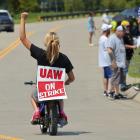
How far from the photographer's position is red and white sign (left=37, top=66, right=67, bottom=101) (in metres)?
11.8

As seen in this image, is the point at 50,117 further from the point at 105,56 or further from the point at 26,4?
the point at 26,4

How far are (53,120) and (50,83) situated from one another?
0.69 meters

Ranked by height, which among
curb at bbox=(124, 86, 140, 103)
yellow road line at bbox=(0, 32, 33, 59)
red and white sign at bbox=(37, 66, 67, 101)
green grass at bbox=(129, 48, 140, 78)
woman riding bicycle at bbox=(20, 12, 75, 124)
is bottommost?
yellow road line at bbox=(0, 32, 33, 59)

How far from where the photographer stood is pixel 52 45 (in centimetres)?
1154

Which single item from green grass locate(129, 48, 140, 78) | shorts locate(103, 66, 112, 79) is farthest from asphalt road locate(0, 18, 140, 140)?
green grass locate(129, 48, 140, 78)

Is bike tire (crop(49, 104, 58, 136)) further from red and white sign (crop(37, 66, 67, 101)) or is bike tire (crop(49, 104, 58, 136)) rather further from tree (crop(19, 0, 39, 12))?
tree (crop(19, 0, 39, 12))

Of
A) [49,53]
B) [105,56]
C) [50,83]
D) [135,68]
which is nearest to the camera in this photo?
[49,53]

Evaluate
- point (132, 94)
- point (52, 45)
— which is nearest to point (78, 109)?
point (132, 94)

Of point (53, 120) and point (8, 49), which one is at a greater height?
point (53, 120)

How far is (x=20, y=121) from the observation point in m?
14.4

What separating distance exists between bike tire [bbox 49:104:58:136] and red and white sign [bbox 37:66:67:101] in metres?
0.19

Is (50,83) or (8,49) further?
(8,49)

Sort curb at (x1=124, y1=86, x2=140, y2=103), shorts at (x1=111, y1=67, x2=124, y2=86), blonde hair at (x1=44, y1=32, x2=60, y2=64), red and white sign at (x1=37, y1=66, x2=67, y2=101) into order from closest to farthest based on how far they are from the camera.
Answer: blonde hair at (x1=44, y1=32, x2=60, y2=64)
red and white sign at (x1=37, y1=66, x2=67, y2=101)
shorts at (x1=111, y1=67, x2=124, y2=86)
curb at (x1=124, y1=86, x2=140, y2=103)

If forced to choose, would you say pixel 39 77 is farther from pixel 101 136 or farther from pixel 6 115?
pixel 6 115
